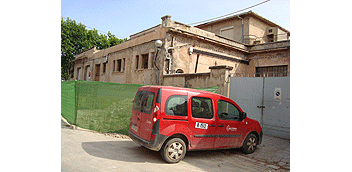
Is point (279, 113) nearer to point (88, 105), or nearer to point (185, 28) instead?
point (88, 105)

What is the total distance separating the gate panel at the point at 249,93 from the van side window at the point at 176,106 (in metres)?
5.10

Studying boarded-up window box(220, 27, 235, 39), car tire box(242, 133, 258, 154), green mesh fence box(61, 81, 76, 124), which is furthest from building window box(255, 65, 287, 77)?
green mesh fence box(61, 81, 76, 124)

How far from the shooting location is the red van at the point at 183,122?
5012mm

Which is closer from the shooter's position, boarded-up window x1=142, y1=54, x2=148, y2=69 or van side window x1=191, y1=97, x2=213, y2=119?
van side window x1=191, y1=97, x2=213, y2=119

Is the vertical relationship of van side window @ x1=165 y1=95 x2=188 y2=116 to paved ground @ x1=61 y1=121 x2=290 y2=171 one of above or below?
above

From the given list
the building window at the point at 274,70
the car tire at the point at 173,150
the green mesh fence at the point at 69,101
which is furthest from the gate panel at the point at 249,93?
the building window at the point at 274,70

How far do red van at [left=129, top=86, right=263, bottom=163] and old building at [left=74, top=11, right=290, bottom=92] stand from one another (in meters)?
4.65

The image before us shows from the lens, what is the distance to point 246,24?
2406cm

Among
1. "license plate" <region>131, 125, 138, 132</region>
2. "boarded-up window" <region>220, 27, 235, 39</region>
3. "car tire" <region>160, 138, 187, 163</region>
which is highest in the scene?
"boarded-up window" <region>220, 27, 235, 39</region>

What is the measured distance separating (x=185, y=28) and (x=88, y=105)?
9.64 m

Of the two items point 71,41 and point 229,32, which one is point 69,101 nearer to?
point 229,32

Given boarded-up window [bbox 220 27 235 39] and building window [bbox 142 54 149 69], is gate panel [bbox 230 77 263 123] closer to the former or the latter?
building window [bbox 142 54 149 69]

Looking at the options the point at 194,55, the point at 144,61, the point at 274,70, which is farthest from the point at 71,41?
the point at 274,70

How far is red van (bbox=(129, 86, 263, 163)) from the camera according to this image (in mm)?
5012
